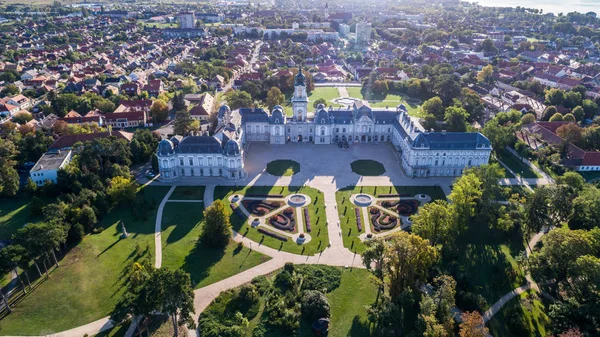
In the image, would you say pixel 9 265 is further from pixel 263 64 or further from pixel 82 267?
pixel 263 64

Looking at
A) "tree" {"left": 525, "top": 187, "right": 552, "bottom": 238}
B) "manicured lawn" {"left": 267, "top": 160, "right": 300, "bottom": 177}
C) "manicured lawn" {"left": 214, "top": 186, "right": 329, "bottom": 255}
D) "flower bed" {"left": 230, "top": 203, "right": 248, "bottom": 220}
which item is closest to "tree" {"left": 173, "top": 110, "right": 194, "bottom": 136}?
"manicured lawn" {"left": 267, "top": 160, "right": 300, "bottom": 177}

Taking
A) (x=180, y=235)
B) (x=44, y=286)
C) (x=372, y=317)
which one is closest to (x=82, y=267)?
(x=44, y=286)

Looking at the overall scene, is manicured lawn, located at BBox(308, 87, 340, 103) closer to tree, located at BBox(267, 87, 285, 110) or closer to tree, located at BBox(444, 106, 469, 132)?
tree, located at BBox(267, 87, 285, 110)

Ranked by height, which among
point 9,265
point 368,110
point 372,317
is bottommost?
point 372,317

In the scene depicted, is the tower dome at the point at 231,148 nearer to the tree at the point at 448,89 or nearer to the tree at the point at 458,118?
the tree at the point at 458,118

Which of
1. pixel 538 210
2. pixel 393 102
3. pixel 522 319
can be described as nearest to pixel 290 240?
pixel 522 319

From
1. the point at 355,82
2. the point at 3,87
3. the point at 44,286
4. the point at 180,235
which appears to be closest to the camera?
the point at 44,286

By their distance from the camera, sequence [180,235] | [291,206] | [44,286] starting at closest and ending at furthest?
[44,286]
[180,235]
[291,206]
